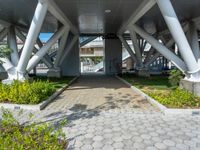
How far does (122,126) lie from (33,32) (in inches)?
267

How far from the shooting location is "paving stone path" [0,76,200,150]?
483 cm

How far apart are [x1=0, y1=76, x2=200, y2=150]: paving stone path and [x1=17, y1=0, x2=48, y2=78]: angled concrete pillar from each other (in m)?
3.34

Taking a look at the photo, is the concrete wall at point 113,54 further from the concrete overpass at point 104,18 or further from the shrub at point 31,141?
the shrub at point 31,141

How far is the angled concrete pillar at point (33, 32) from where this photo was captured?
10.3m

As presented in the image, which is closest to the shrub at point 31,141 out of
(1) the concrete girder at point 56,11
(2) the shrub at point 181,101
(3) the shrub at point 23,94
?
(3) the shrub at point 23,94

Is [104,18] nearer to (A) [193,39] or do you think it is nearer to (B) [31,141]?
(A) [193,39]

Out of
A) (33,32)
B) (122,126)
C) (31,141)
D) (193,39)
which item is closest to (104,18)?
(193,39)

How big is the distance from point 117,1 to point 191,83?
5.52 metres

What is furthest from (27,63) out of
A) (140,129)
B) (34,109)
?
(140,129)

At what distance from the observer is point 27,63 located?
11.3 metres

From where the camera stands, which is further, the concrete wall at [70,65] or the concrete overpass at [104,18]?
the concrete wall at [70,65]

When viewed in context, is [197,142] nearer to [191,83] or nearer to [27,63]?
[191,83]

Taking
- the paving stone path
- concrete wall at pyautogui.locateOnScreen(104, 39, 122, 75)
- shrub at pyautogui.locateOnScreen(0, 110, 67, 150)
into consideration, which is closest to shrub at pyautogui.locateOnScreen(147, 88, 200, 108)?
the paving stone path

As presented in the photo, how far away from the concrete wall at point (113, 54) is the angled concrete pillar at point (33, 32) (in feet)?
50.6
